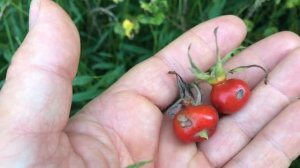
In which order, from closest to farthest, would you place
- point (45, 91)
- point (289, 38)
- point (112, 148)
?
point (45, 91)
point (112, 148)
point (289, 38)

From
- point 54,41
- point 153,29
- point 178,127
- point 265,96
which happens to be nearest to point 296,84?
point 265,96

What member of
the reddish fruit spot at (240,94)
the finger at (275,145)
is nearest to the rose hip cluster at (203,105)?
the reddish fruit spot at (240,94)

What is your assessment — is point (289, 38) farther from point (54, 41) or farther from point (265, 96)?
point (54, 41)

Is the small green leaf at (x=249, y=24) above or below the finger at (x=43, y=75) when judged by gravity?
below

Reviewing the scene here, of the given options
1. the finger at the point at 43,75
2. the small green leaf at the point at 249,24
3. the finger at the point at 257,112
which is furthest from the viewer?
the small green leaf at the point at 249,24

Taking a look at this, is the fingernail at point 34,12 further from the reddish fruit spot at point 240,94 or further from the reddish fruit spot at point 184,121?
the reddish fruit spot at point 240,94

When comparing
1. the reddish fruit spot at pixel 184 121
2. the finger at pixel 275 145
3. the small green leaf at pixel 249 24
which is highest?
the small green leaf at pixel 249 24

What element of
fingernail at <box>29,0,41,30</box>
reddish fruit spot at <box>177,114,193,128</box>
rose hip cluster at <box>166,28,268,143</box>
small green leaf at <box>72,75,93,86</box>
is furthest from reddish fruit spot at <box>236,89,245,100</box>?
fingernail at <box>29,0,41,30</box>
